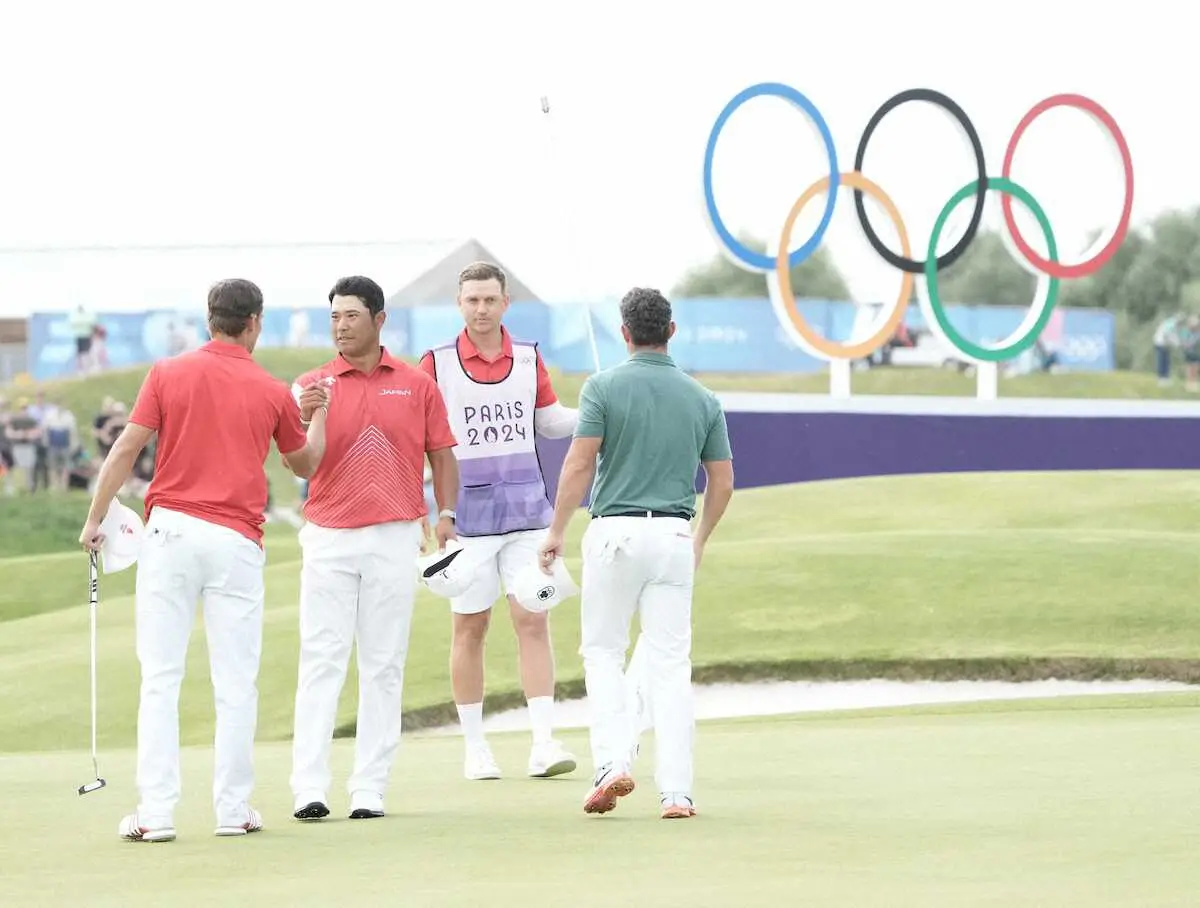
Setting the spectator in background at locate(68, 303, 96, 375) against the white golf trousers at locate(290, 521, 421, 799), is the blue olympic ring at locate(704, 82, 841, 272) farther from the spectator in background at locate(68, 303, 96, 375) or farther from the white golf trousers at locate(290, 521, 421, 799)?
the spectator in background at locate(68, 303, 96, 375)

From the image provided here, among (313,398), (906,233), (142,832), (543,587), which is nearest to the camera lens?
(142,832)

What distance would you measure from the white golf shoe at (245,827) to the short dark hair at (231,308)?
179 cm

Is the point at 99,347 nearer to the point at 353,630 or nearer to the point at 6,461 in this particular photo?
the point at 6,461

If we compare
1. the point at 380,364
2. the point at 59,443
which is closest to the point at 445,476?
the point at 380,364

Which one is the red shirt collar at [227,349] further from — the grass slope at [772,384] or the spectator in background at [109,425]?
the grass slope at [772,384]

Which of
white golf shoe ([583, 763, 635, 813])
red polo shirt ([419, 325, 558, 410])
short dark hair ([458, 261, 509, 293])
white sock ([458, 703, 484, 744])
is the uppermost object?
short dark hair ([458, 261, 509, 293])

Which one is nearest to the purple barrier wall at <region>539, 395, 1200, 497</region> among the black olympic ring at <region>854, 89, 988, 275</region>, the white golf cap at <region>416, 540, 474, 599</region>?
the black olympic ring at <region>854, 89, 988, 275</region>

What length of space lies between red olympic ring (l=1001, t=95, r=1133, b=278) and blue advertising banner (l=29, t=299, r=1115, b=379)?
29.0 feet

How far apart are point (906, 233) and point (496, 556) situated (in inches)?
798

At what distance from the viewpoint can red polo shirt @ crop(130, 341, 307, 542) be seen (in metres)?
7.69

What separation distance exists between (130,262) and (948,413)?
103 feet

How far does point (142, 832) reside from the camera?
7.55 meters

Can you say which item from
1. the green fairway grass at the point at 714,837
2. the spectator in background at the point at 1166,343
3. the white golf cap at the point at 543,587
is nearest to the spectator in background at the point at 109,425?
the spectator in background at the point at 1166,343

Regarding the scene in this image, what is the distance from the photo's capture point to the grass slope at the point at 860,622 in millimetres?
17750
